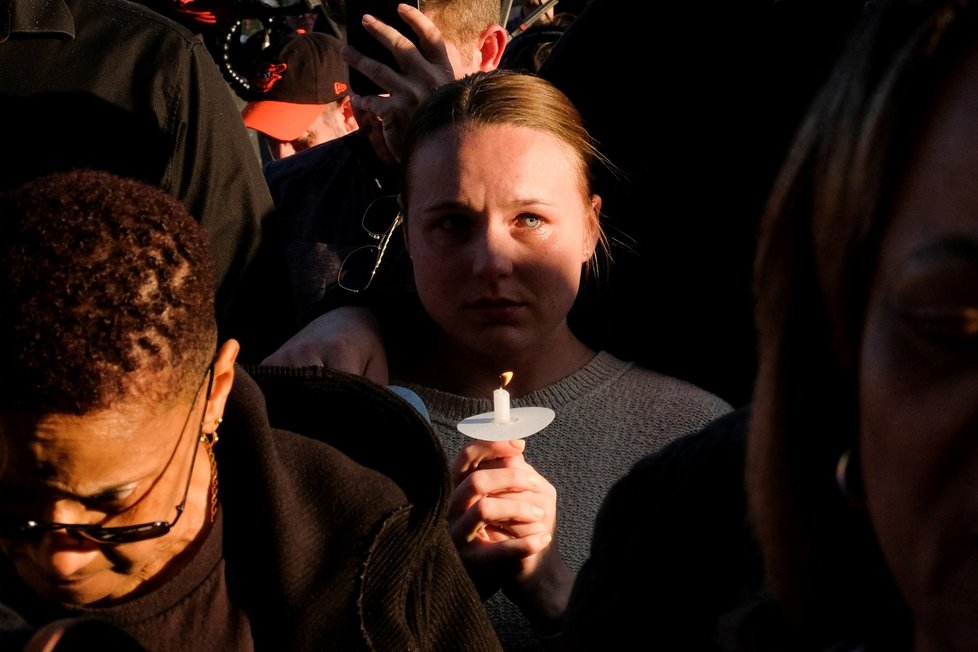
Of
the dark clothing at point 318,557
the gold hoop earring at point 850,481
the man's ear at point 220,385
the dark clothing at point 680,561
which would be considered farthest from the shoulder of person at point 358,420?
the gold hoop earring at point 850,481

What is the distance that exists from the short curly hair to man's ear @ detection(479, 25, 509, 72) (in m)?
1.51

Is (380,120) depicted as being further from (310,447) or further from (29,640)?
(29,640)

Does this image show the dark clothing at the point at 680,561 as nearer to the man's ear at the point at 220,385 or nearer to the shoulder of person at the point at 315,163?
the man's ear at the point at 220,385

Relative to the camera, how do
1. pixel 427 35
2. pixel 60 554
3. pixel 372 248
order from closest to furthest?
pixel 60 554, pixel 427 35, pixel 372 248

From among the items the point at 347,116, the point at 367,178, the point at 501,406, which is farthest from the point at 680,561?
the point at 347,116

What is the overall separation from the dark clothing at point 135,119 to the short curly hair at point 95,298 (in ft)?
3.07

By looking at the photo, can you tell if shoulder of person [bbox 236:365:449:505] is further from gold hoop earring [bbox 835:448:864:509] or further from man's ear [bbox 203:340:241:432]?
gold hoop earring [bbox 835:448:864:509]

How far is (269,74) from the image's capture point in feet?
17.9

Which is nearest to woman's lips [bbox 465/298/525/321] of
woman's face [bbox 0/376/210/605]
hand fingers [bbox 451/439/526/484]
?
hand fingers [bbox 451/439/526/484]

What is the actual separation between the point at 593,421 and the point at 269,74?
139 inches

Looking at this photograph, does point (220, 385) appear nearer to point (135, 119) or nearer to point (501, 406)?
point (501, 406)

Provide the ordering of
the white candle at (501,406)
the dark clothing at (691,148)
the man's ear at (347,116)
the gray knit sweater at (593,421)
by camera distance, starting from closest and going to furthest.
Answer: the white candle at (501,406) → the dark clothing at (691,148) → the gray knit sweater at (593,421) → the man's ear at (347,116)

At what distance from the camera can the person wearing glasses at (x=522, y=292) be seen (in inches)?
89.8

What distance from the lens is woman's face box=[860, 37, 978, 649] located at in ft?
2.65
